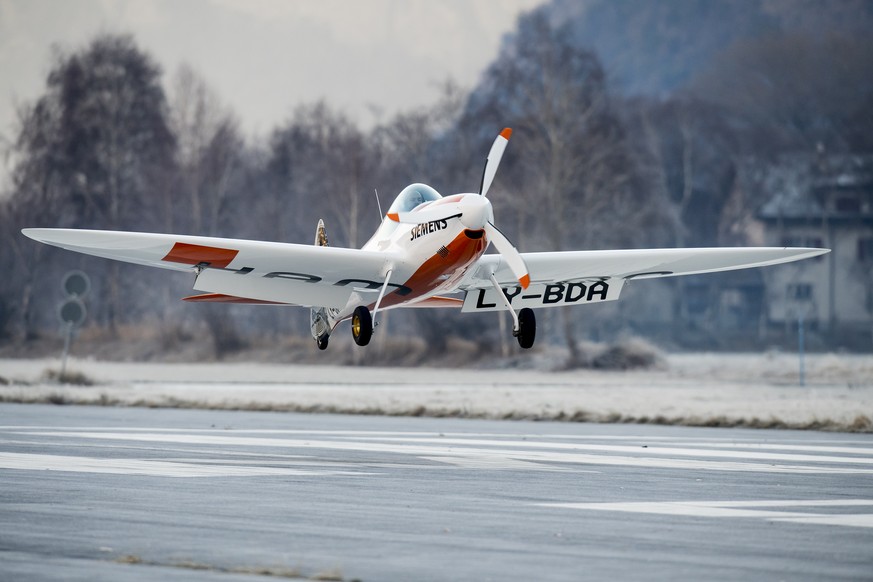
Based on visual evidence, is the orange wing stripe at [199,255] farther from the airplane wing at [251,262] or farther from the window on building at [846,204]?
the window on building at [846,204]

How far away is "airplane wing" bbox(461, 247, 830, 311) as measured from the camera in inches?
834

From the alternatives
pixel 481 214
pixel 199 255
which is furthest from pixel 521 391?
pixel 481 214

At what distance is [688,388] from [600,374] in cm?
1088

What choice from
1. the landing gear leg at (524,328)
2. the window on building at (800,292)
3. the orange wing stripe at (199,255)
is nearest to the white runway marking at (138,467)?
the orange wing stripe at (199,255)

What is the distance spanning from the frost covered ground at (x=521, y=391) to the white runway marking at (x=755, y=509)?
40.2ft

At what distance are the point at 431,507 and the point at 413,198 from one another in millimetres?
8535

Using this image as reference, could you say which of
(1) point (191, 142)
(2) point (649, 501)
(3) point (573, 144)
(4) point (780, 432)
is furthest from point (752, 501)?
(1) point (191, 142)

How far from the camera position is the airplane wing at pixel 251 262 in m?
18.1

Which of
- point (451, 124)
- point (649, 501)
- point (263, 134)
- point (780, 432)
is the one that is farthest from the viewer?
point (263, 134)

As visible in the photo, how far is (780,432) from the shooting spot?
23.9 m

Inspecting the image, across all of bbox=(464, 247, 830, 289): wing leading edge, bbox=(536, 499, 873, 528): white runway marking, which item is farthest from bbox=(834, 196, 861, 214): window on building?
bbox=(536, 499, 873, 528): white runway marking

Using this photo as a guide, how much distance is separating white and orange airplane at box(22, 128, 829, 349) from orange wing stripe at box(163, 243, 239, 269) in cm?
2

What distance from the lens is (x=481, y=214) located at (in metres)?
18.1

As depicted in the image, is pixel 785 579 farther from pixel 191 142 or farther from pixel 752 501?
pixel 191 142
